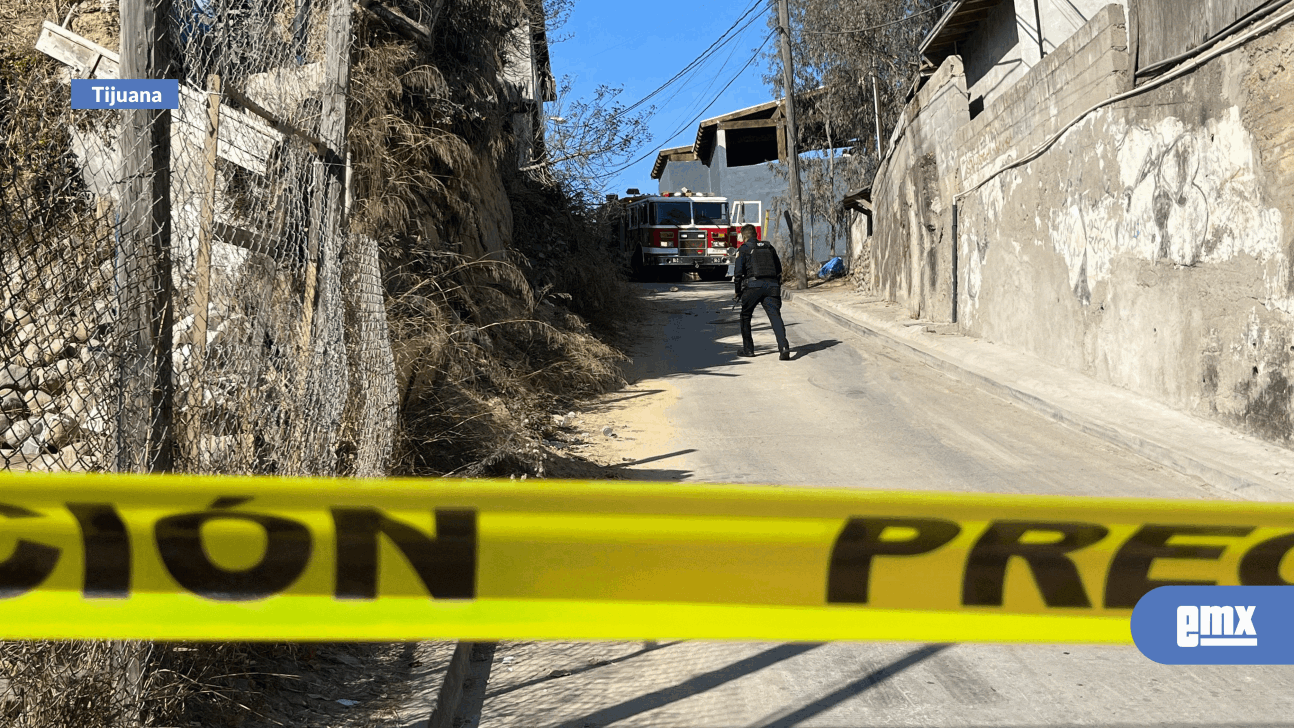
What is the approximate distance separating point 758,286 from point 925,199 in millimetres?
5735

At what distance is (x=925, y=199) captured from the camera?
1788 cm

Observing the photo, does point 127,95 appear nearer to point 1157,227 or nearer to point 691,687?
point 691,687

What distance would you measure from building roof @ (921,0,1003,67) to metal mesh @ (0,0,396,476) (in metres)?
A: 16.0

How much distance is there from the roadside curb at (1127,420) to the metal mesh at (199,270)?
586 centimetres

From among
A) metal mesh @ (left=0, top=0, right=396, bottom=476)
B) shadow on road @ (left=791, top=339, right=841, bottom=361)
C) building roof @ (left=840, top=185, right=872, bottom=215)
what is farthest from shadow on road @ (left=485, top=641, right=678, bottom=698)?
building roof @ (left=840, top=185, right=872, bottom=215)

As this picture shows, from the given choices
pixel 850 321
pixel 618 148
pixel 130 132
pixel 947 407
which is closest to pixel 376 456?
pixel 130 132

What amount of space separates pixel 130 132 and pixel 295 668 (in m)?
2.13

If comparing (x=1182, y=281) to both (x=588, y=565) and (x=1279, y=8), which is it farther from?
(x=588, y=565)

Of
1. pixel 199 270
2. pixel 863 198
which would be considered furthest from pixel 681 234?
pixel 199 270

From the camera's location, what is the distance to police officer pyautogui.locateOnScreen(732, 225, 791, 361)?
1361 centimetres

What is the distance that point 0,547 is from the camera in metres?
2.04

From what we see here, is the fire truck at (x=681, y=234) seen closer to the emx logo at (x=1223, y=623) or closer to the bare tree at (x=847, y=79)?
the bare tree at (x=847, y=79)

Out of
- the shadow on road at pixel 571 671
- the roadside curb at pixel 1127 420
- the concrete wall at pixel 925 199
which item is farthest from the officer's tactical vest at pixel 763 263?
the shadow on road at pixel 571 671

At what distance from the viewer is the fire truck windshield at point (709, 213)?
30.7 m
